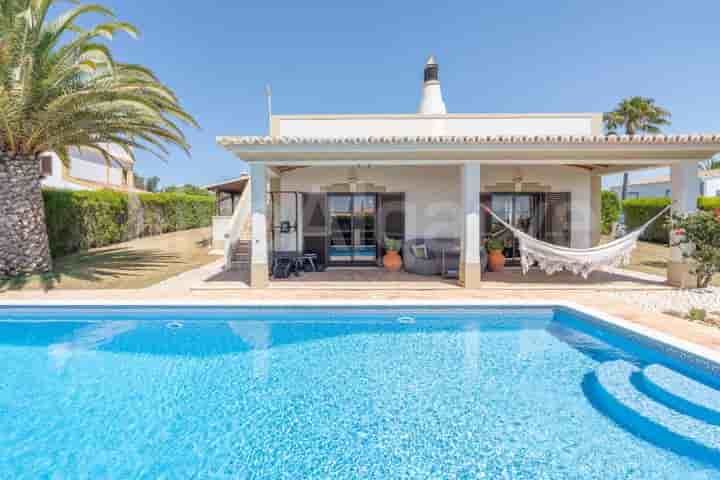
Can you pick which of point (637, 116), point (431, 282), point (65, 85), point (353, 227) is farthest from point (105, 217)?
point (637, 116)

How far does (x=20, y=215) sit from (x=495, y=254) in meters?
13.1

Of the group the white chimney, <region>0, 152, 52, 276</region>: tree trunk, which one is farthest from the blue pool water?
the white chimney

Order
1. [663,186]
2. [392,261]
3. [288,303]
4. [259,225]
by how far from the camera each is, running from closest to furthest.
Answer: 1. [288,303]
2. [259,225]
3. [392,261]
4. [663,186]

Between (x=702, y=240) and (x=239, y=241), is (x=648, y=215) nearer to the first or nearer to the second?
(x=702, y=240)

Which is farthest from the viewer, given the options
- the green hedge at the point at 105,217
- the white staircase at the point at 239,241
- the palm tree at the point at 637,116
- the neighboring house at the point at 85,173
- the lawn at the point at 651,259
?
the palm tree at the point at 637,116

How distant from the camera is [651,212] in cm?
2127

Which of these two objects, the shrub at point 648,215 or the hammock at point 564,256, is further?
the shrub at point 648,215

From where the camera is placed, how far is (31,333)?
7160mm

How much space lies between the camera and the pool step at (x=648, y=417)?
363 cm

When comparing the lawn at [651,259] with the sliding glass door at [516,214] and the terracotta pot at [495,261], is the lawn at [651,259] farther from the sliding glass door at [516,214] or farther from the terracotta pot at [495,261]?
the terracotta pot at [495,261]

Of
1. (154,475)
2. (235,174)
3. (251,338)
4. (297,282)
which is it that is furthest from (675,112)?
(154,475)

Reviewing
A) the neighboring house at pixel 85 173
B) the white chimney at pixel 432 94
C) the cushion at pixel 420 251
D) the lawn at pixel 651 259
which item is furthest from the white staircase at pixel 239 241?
the lawn at pixel 651 259

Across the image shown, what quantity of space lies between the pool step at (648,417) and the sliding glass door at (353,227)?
30.2ft

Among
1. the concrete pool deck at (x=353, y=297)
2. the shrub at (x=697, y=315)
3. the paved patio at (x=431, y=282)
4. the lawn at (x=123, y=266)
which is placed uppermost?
the lawn at (x=123, y=266)
